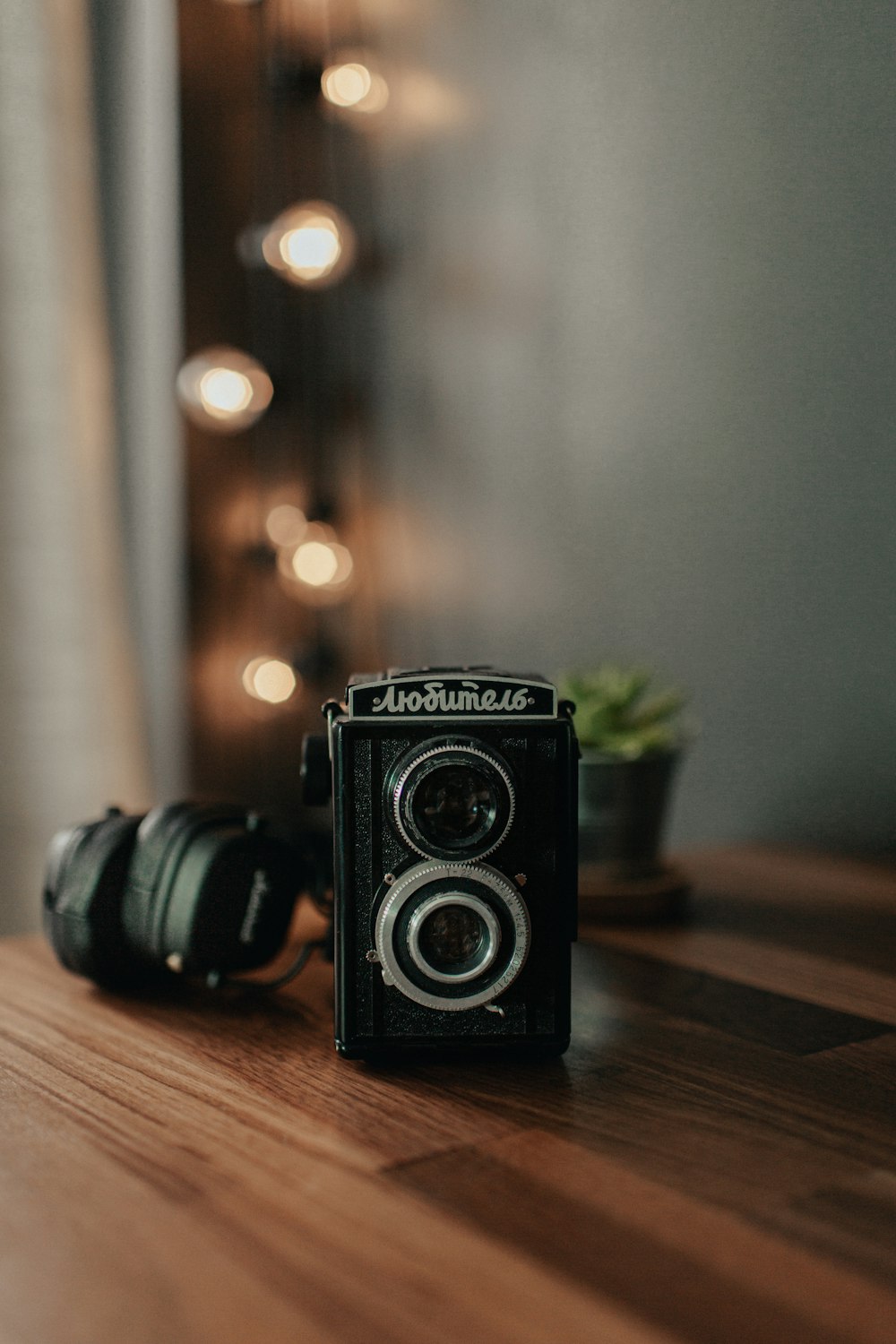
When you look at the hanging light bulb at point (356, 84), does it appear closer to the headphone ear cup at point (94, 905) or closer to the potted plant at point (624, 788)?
the potted plant at point (624, 788)

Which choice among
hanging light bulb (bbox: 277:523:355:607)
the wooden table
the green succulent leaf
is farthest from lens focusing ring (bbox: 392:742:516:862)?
hanging light bulb (bbox: 277:523:355:607)

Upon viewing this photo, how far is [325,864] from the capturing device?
0.89m

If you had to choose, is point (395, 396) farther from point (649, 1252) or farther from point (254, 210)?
Answer: point (649, 1252)

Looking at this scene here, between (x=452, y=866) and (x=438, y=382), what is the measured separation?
1104 mm

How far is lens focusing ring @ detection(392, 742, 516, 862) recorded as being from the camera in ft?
2.19

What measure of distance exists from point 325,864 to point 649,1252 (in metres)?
0.45

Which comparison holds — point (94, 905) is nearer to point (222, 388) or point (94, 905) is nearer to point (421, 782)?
point (421, 782)

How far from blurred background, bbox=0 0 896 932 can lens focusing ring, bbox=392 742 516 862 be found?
0.64 metres

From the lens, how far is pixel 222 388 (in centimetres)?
169

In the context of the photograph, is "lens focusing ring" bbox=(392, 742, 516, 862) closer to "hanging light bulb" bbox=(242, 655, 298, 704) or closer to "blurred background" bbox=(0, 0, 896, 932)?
"blurred background" bbox=(0, 0, 896, 932)

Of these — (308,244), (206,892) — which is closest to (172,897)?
(206,892)

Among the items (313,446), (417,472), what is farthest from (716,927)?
(313,446)

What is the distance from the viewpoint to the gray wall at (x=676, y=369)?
1171 millimetres

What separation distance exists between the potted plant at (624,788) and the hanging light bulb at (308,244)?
0.90 metres
